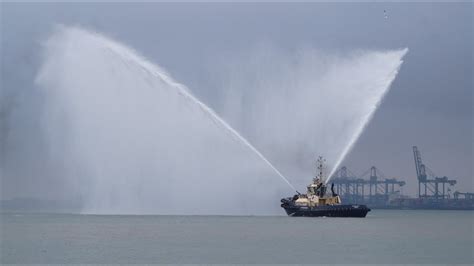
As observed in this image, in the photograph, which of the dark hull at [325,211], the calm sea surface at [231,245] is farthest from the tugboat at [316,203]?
the calm sea surface at [231,245]

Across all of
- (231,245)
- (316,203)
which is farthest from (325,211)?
(231,245)

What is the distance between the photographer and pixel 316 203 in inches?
3039

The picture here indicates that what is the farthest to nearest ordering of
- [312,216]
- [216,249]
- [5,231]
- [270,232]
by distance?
[312,216] → [5,231] → [270,232] → [216,249]

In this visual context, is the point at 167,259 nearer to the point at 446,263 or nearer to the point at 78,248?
the point at 78,248

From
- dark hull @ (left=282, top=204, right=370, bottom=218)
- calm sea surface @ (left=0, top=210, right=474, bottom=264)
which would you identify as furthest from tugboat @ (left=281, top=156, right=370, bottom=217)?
calm sea surface @ (left=0, top=210, right=474, bottom=264)

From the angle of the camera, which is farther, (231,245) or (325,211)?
(325,211)

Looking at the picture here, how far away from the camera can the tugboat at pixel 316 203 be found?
7675 cm

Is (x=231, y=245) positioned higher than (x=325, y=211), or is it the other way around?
(x=325, y=211)

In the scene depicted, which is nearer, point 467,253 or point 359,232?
point 467,253

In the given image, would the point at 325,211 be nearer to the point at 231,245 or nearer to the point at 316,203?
the point at 316,203

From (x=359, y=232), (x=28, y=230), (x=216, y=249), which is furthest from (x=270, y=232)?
(x=28, y=230)

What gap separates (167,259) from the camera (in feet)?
127

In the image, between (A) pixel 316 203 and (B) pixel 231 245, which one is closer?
(B) pixel 231 245

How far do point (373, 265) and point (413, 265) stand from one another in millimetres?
2015
